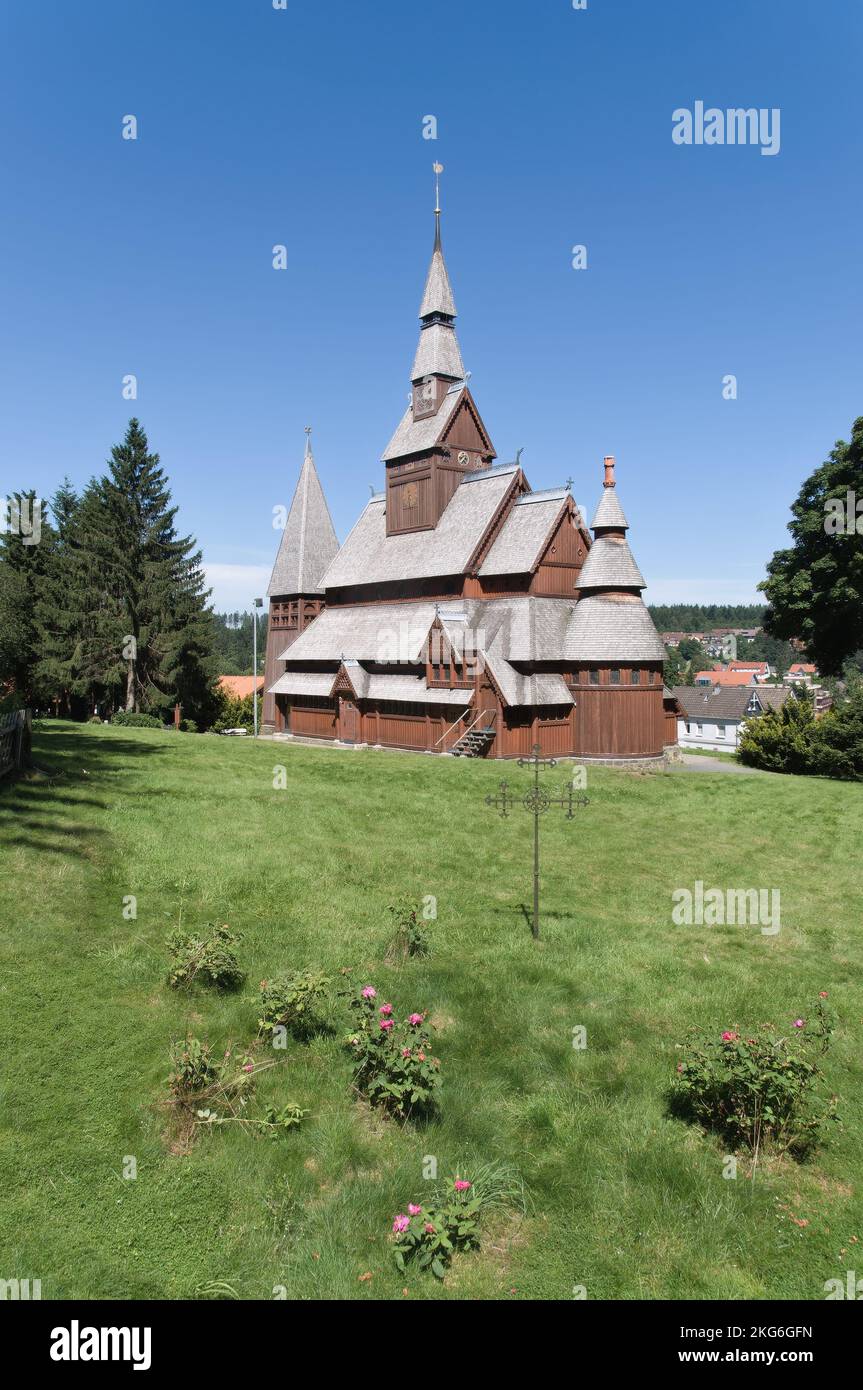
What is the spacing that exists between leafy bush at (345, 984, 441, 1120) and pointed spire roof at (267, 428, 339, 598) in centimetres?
4141

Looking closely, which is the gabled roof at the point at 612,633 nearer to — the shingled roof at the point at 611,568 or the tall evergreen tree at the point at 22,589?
the shingled roof at the point at 611,568

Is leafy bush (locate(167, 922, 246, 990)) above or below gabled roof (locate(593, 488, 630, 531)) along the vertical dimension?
below

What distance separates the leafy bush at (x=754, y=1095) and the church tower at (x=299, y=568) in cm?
4123

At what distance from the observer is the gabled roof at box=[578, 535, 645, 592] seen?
33250mm

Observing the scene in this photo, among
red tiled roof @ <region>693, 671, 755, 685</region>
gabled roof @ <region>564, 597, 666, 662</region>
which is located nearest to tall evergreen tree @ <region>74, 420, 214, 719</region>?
gabled roof @ <region>564, 597, 666, 662</region>

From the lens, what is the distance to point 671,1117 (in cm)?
831

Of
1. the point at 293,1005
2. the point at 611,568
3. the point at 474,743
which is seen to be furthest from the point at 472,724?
the point at 293,1005

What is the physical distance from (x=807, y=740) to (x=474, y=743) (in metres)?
15.6

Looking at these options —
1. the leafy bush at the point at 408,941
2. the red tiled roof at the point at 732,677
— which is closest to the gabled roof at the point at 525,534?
the leafy bush at the point at 408,941

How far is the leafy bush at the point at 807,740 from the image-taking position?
3297 centimetres

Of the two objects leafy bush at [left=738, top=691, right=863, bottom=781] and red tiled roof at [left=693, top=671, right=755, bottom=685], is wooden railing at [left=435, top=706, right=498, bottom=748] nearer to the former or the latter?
leafy bush at [left=738, top=691, right=863, bottom=781]
